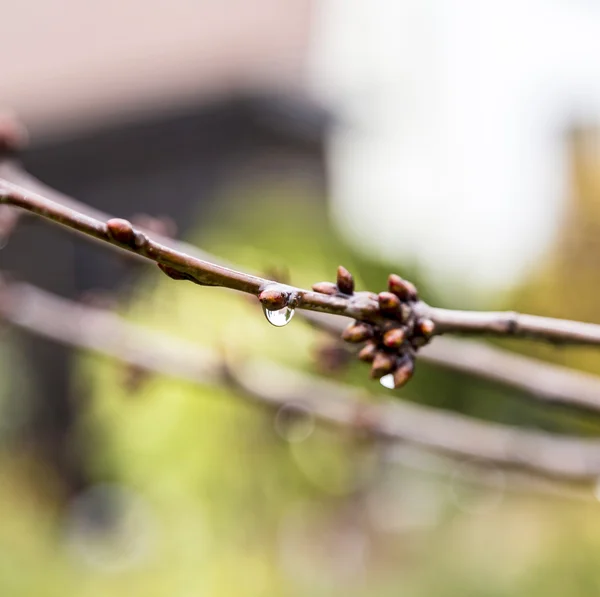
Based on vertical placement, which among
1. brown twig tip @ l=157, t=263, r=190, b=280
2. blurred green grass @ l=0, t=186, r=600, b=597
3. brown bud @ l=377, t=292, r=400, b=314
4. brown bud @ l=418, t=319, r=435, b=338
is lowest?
brown twig tip @ l=157, t=263, r=190, b=280

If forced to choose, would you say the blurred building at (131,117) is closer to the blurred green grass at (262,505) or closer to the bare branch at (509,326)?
the blurred green grass at (262,505)

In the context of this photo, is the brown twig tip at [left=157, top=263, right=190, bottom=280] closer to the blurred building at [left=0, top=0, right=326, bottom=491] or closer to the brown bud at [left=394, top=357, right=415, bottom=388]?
the brown bud at [left=394, top=357, right=415, bottom=388]

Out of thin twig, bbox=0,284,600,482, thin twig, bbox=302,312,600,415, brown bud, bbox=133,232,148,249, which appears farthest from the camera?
thin twig, bbox=0,284,600,482

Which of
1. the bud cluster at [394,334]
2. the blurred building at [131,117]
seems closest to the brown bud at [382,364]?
the bud cluster at [394,334]

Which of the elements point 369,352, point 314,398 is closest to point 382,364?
point 369,352

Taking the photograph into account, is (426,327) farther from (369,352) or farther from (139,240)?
(139,240)

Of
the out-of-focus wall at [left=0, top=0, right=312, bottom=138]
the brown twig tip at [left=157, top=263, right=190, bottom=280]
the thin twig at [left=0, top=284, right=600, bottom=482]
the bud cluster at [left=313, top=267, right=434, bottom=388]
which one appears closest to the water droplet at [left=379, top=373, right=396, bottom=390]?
the bud cluster at [left=313, top=267, right=434, bottom=388]

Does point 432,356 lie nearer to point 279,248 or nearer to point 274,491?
point 274,491
